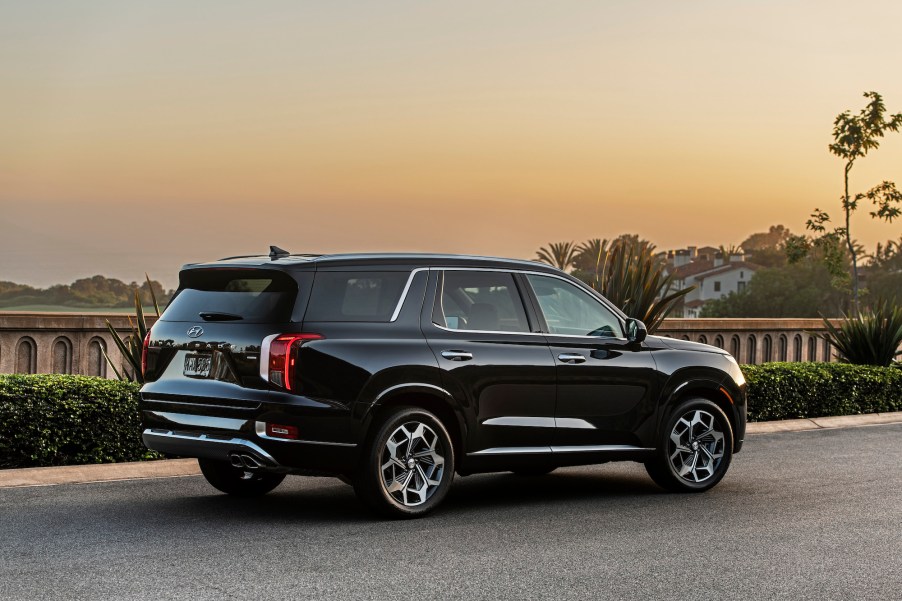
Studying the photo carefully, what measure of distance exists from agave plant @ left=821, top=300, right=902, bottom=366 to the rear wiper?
45.7ft

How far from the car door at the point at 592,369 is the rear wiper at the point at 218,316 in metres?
2.42

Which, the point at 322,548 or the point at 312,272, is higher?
the point at 312,272

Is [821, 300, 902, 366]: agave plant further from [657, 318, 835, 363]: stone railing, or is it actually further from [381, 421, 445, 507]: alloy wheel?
[381, 421, 445, 507]: alloy wheel

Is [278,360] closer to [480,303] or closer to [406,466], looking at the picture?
[406,466]

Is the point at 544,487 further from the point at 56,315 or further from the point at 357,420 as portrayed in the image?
the point at 56,315

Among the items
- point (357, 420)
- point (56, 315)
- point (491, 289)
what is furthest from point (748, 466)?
point (56, 315)

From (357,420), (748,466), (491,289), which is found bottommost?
(748,466)

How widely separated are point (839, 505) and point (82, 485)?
242 inches

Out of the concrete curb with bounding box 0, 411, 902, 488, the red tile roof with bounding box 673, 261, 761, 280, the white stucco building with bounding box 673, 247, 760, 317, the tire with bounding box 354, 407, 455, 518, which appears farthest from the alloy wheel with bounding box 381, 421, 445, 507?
the red tile roof with bounding box 673, 261, 761, 280

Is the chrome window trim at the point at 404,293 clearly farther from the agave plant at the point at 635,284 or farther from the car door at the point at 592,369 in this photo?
the agave plant at the point at 635,284

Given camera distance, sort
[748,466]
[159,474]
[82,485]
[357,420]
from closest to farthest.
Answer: [357,420] < [82,485] < [159,474] < [748,466]

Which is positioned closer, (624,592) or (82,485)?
(624,592)

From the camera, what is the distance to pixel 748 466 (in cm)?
1220

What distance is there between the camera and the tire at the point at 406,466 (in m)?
8.47
